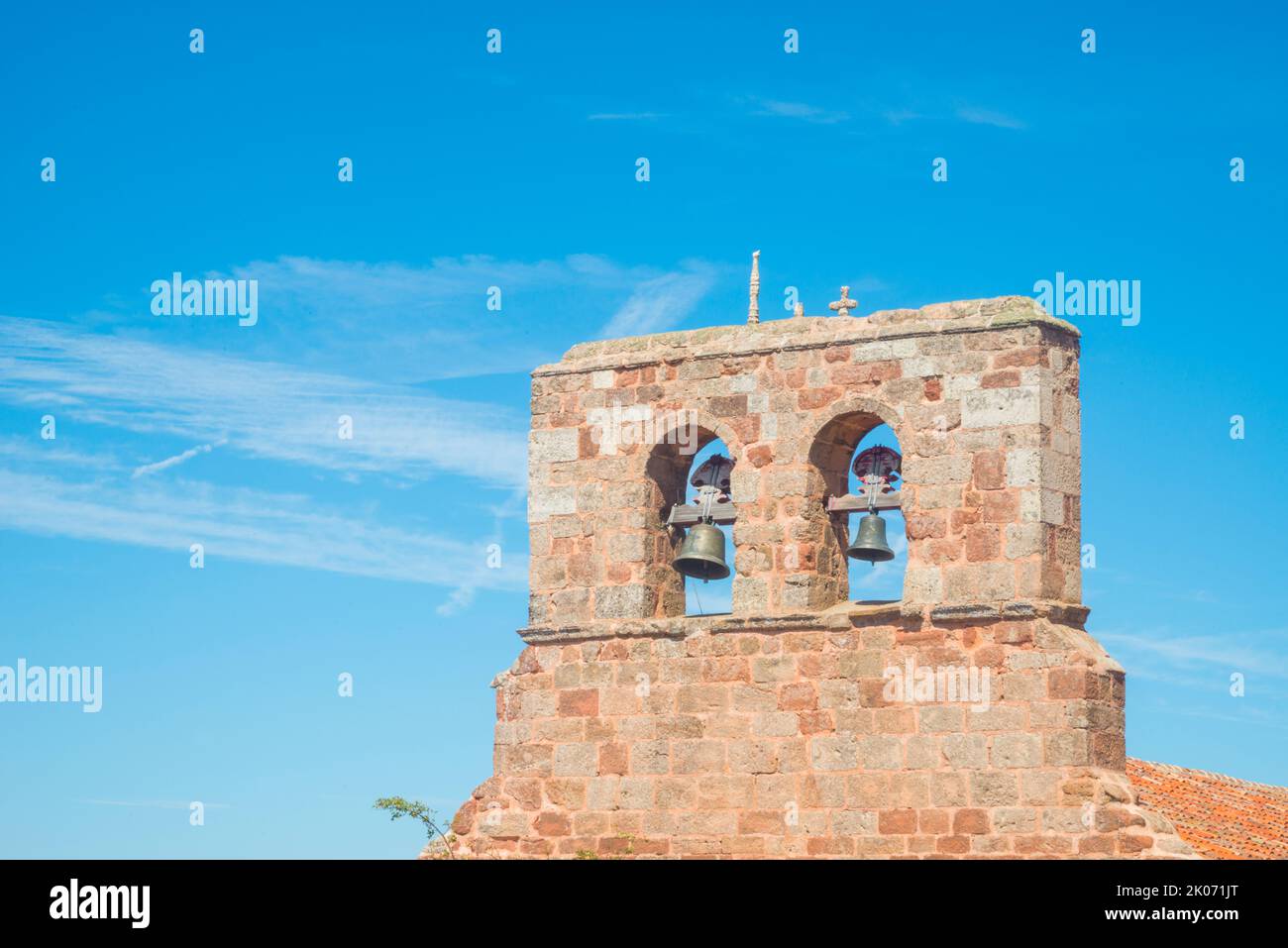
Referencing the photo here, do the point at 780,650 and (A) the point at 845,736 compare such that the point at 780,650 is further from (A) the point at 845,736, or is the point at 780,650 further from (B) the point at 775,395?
(B) the point at 775,395

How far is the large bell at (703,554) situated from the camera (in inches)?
793

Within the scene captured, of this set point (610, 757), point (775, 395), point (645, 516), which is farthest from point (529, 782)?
point (775, 395)

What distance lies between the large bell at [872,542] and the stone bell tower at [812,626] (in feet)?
0.96

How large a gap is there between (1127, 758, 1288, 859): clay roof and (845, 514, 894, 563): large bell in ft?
10.2

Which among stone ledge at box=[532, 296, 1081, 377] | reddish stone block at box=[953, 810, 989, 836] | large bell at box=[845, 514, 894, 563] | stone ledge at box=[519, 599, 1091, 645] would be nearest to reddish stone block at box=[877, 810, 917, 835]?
reddish stone block at box=[953, 810, 989, 836]

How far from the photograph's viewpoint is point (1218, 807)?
2239cm

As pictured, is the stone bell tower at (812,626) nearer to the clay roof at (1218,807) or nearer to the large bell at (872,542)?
the large bell at (872,542)

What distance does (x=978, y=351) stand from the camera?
61.8 feet

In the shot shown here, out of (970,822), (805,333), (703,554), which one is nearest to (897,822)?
(970,822)

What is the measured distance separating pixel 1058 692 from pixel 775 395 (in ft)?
11.7

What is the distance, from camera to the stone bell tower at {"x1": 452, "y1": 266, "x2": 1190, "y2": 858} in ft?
59.8

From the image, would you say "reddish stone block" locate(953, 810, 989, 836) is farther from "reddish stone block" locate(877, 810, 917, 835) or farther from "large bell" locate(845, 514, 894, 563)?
"large bell" locate(845, 514, 894, 563)

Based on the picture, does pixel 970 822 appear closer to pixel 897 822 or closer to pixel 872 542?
pixel 897 822
